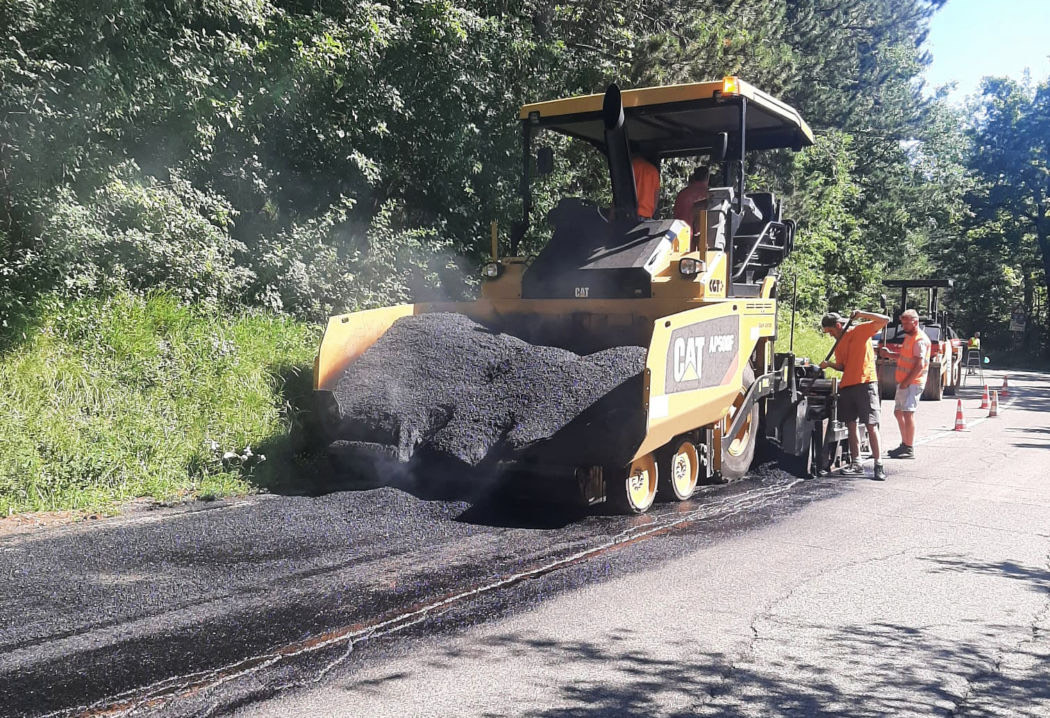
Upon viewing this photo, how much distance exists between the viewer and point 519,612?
14.3 ft

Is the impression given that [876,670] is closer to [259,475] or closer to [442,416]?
[442,416]

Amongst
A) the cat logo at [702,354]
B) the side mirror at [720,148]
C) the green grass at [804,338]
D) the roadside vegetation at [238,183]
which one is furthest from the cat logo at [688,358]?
the green grass at [804,338]

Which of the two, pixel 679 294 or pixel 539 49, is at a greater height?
pixel 539 49

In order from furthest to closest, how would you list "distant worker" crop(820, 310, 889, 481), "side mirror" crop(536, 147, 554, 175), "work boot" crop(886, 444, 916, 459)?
"work boot" crop(886, 444, 916, 459) < "distant worker" crop(820, 310, 889, 481) < "side mirror" crop(536, 147, 554, 175)

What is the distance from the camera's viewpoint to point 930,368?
1722 cm

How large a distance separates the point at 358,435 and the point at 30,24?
14.0 ft

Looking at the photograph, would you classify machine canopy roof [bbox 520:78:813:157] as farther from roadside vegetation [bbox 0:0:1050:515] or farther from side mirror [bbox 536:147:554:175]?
roadside vegetation [bbox 0:0:1050:515]

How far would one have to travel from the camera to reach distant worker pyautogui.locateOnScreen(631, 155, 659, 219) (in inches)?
345

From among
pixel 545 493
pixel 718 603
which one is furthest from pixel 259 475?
pixel 718 603

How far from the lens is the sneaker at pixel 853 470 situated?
8.84 m

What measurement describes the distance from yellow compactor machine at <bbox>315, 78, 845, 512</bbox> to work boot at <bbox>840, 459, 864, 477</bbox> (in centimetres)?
16

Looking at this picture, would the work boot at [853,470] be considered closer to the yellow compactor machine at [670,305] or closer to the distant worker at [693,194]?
the yellow compactor machine at [670,305]

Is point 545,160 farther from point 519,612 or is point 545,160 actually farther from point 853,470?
point 519,612

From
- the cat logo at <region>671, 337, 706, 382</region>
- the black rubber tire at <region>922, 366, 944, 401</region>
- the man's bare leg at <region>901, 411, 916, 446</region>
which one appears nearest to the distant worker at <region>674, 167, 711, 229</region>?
the cat logo at <region>671, 337, 706, 382</region>
